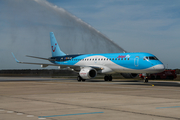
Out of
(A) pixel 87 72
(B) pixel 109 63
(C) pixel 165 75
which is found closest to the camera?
(A) pixel 87 72

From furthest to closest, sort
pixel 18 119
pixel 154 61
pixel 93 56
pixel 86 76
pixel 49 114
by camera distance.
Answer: pixel 93 56, pixel 86 76, pixel 154 61, pixel 49 114, pixel 18 119

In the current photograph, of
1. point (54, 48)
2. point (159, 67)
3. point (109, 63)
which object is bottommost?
point (159, 67)

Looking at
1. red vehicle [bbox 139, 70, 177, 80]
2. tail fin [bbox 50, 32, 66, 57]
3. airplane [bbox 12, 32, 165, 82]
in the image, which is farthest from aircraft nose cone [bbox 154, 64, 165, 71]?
tail fin [bbox 50, 32, 66, 57]

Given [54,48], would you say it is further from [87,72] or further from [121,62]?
[121,62]

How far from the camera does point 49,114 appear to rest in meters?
10.0

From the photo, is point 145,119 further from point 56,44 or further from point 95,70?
point 56,44

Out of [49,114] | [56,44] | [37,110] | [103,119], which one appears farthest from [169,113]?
[56,44]

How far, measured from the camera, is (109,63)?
41719mm

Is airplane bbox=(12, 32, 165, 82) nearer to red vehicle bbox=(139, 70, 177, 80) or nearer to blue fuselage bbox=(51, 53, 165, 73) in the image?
blue fuselage bbox=(51, 53, 165, 73)

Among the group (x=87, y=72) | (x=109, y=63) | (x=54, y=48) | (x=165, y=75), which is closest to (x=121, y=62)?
(x=109, y=63)

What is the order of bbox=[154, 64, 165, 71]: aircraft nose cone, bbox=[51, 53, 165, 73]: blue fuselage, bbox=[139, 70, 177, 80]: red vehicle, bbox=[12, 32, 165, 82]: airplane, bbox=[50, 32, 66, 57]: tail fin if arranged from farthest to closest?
bbox=[139, 70, 177, 80]: red vehicle, bbox=[50, 32, 66, 57]: tail fin, bbox=[12, 32, 165, 82]: airplane, bbox=[51, 53, 165, 73]: blue fuselage, bbox=[154, 64, 165, 71]: aircraft nose cone

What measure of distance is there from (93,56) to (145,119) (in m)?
36.3

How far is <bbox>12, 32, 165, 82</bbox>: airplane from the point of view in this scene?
36.8 meters

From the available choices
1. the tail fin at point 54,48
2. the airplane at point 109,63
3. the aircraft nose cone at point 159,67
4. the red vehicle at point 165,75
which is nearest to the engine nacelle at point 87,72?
the airplane at point 109,63
